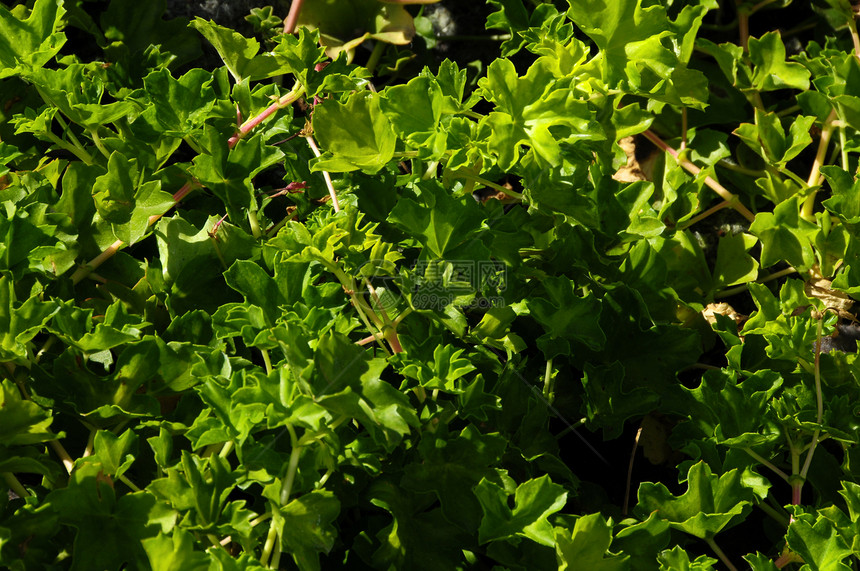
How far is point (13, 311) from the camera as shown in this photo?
1180mm

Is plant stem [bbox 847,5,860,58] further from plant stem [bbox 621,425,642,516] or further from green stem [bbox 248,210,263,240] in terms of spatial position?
green stem [bbox 248,210,263,240]

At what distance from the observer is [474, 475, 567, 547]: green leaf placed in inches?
47.1

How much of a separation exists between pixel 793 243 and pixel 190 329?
Answer: 1.17m

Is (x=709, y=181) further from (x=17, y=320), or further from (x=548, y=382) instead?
(x=17, y=320)

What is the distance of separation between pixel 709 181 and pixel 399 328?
3.12 feet

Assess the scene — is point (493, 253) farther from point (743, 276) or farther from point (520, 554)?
point (743, 276)

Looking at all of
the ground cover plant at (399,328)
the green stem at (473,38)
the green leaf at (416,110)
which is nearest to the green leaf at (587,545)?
the ground cover plant at (399,328)

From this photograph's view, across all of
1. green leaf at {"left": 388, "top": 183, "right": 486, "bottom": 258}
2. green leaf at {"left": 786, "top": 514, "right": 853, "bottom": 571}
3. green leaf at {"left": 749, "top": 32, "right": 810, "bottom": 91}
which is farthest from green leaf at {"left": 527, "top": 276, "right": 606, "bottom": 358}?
green leaf at {"left": 749, "top": 32, "right": 810, "bottom": 91}

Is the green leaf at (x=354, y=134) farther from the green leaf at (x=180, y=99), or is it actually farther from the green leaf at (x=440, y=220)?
the green leaf at (x=180, y=99)

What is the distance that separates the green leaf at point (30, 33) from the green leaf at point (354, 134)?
20.1 inches

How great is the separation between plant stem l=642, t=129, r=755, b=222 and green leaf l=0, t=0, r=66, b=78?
1254mm

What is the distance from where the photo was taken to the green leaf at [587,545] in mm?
1165

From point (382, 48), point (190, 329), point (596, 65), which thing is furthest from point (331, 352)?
Answer: point (382, 48)

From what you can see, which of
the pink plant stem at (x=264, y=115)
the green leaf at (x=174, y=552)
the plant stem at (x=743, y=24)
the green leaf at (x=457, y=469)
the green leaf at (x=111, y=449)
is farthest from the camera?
the plant stem at (x=743, y=24)
